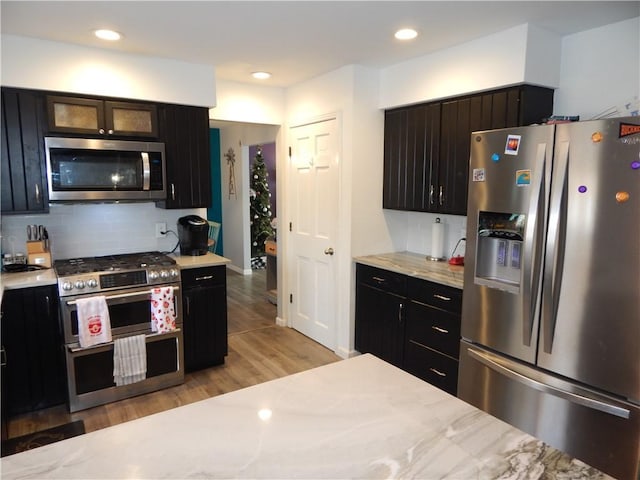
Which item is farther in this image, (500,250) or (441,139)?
(441,139)

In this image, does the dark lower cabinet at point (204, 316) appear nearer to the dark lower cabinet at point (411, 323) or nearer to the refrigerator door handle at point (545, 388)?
the dark lower cabinet at point (411, 323)

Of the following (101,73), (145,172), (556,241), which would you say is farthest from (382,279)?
(101,73)

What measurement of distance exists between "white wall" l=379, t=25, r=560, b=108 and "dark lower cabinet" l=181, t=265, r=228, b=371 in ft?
6.85

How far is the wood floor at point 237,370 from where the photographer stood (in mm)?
2791

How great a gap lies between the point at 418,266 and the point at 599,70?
1.68m

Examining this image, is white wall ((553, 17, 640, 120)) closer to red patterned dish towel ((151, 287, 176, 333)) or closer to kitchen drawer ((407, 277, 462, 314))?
kitchen drawer ((407, 277, 462, 314))

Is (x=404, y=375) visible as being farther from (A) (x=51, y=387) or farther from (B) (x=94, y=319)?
(A) (x=51, y=387)

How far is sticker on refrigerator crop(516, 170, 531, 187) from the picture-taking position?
2.18m

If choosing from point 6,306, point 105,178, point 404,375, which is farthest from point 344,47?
point 6,306

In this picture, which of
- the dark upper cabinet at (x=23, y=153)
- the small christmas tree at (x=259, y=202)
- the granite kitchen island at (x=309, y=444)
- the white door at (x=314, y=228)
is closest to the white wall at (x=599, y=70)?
the white door at (x=314, y=228)

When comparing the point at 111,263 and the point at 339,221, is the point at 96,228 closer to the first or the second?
the point at 111,263

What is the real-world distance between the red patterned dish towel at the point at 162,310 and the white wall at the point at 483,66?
2.33 m

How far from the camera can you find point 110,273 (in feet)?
9.45

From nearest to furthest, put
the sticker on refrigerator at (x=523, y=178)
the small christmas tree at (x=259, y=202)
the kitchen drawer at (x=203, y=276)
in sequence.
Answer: the sticker on refrigerator at (x=523, y=178)
the kitchen drawer at (x=203, y=276)
the small christmas tree at (x=259, y=202)
